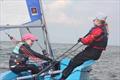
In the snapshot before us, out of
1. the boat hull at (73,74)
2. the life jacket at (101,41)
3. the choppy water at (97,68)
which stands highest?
the life jacket at (101,41)

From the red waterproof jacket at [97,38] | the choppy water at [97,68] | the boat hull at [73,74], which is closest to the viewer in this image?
the boat hull at [73,74]

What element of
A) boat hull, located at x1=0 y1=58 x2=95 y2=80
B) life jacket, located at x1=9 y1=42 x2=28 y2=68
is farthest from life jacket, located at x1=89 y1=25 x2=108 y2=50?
life jacket, located at x1=9 y1=42 x2=28 y2=68

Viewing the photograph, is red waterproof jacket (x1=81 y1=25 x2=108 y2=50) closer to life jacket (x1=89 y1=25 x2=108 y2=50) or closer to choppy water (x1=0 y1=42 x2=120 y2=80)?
life jacket (x1=89 y1=25 x2=108 y2=50)

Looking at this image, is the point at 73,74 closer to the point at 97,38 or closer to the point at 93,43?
the point at 93,43

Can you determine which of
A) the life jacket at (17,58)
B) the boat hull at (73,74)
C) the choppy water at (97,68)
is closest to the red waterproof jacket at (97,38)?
the boat hull at (73,74)

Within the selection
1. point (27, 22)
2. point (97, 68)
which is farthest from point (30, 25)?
point (97, 68)

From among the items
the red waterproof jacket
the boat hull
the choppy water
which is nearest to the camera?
the boat hull

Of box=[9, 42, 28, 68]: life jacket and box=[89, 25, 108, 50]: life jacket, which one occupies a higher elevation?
box=[89, 25, 108, 50]: life jacket

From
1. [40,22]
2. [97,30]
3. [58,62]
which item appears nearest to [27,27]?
[40,22]

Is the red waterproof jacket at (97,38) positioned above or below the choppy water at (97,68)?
above

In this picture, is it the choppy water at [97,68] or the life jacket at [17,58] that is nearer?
the life jacket at [17,58]

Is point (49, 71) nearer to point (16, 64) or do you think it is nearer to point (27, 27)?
point (16, 64)

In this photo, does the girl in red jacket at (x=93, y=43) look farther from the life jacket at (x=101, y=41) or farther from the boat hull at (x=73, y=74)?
the boat hull at (x=73, y=74)

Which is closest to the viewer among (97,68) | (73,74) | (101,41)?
(73,74)
